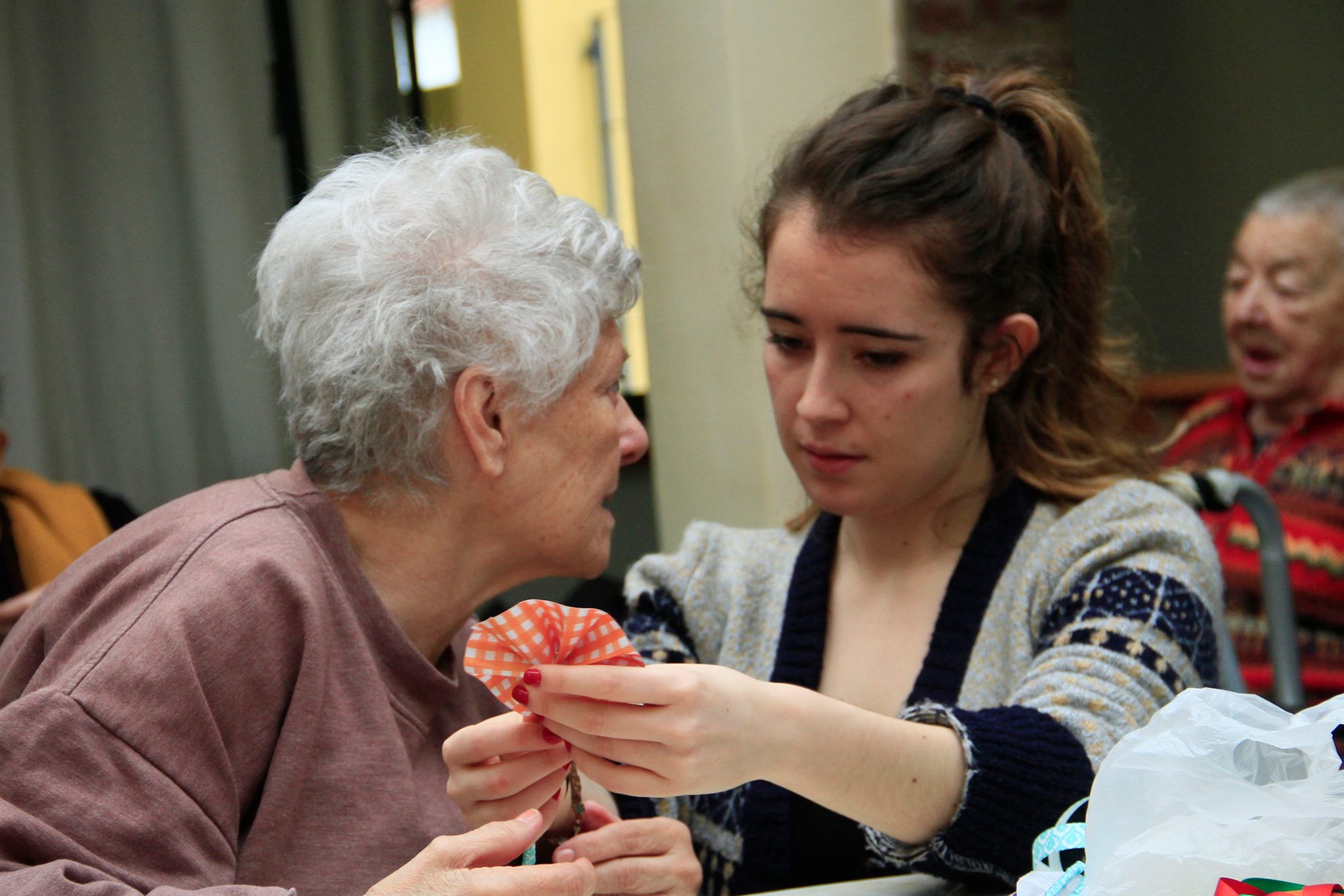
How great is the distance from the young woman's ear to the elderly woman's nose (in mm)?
463

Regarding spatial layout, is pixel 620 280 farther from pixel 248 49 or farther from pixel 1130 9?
pixel 1130 9

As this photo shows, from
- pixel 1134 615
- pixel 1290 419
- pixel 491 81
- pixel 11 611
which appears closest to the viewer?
pixel 1134 615

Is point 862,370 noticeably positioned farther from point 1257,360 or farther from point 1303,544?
point 1257,360

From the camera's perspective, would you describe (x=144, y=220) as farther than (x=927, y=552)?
Yes

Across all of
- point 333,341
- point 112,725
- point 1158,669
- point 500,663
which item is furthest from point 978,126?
point 112,725

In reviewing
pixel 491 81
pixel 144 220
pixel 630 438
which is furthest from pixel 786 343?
pixel 491 81

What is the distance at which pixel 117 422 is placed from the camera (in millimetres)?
3807

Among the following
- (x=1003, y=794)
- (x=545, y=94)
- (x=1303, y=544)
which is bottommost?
(x=1303, y=544)

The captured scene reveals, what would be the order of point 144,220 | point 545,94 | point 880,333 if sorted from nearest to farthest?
point 880,333, point 144,220, point 545,94

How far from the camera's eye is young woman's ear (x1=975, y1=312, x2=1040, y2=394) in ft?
5.85

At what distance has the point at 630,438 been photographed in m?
1.74

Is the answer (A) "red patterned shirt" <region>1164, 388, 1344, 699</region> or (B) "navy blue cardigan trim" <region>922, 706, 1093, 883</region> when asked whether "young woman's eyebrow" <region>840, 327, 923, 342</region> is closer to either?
(B) "navy blue cardigan trim" <region>922, 706, 1093, 883</region>

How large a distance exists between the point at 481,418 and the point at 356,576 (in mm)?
230

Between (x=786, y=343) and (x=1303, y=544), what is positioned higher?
(x=786, y=343)
